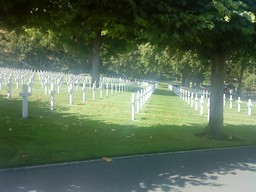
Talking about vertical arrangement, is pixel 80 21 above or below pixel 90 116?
above

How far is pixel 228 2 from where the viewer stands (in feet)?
29.6

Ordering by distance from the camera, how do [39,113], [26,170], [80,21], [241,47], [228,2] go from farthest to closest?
1. [39,113]
2. [241,47]
3. [80,21]
4. [228,2]
5. [26,170]

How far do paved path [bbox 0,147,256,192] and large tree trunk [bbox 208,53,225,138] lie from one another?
158 inches

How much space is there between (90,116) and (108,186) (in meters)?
10.1

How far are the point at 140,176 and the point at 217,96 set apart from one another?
23.0 feet

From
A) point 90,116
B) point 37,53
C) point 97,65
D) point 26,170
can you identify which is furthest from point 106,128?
point 37,53

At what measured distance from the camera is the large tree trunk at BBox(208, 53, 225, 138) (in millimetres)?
13812

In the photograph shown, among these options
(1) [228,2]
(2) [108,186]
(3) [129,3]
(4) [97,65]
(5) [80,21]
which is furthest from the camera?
(4) [97,65]

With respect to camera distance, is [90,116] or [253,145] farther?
[90,116]

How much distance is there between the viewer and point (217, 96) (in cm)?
1393

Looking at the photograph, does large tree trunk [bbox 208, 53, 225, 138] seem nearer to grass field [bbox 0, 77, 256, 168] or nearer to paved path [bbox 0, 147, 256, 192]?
grass field [bbox 0, 77, 256, 168]

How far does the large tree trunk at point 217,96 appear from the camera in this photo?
13812mm

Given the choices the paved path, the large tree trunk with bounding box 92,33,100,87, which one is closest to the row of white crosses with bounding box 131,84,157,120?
the paved path

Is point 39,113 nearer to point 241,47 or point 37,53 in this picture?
point 241,47
